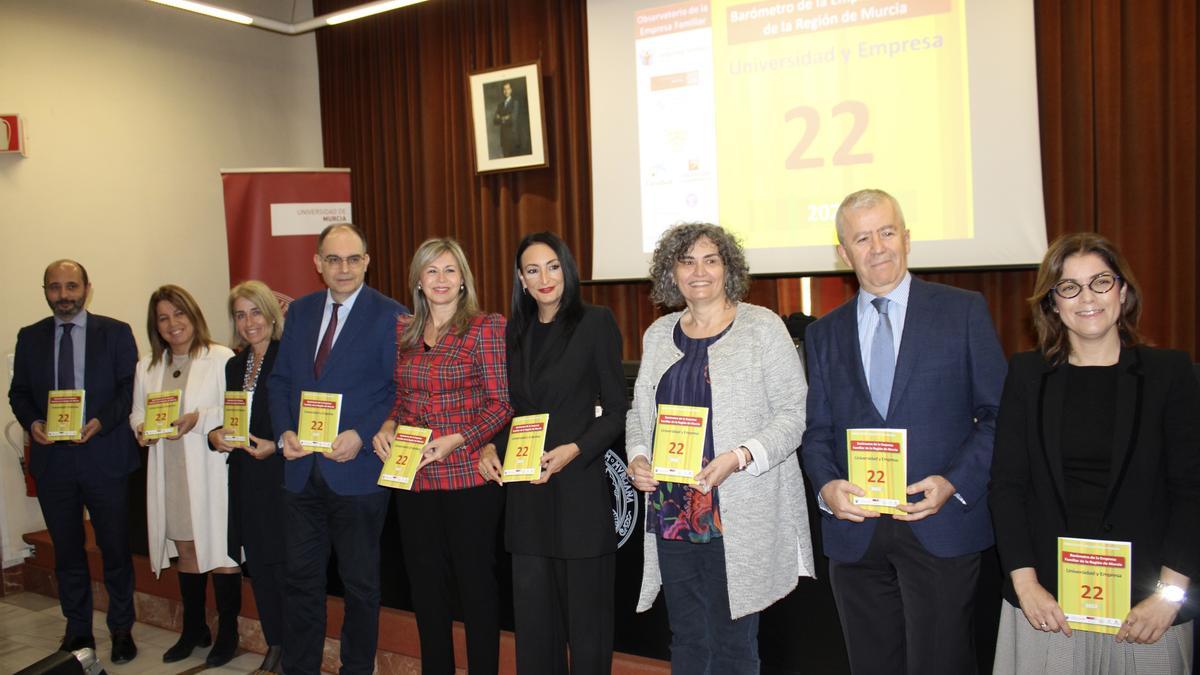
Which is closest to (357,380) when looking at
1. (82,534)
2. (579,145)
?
(82,534)

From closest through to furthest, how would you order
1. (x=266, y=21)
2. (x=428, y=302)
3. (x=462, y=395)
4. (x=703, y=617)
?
(x=703, y=617) < (x=462, y=395) < (x=428, y=302) < (x=266, y=21)

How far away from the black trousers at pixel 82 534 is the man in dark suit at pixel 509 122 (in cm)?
336

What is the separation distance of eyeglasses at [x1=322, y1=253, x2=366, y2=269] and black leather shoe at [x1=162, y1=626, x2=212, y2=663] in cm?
A: 212

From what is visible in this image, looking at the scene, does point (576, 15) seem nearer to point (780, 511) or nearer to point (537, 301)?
point (537, 301)

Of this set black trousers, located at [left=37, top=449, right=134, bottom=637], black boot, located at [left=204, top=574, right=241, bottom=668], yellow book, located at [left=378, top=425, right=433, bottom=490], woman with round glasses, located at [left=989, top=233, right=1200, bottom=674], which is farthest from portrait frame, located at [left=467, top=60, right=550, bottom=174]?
woman with round glasses, located at [left=989, top=233, right=1200, bottom=674]

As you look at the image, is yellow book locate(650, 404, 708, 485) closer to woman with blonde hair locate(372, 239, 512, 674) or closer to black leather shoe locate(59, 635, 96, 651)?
woman with blonde hair locate(372, 239, 512, 674)

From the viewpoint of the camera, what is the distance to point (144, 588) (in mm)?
4473

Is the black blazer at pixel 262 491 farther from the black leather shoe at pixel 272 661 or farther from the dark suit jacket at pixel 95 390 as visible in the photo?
the dark suit jacket at pixel 95 390

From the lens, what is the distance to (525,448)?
2316 millimetres

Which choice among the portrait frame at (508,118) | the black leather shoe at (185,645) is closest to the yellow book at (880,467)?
the black leather shoe at (185,645)

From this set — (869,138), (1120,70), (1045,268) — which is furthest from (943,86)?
(1045,268)

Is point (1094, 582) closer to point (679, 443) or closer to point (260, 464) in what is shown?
point (679, 443)

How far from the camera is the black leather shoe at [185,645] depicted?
3.78 metres

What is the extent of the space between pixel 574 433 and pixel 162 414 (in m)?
2.10
